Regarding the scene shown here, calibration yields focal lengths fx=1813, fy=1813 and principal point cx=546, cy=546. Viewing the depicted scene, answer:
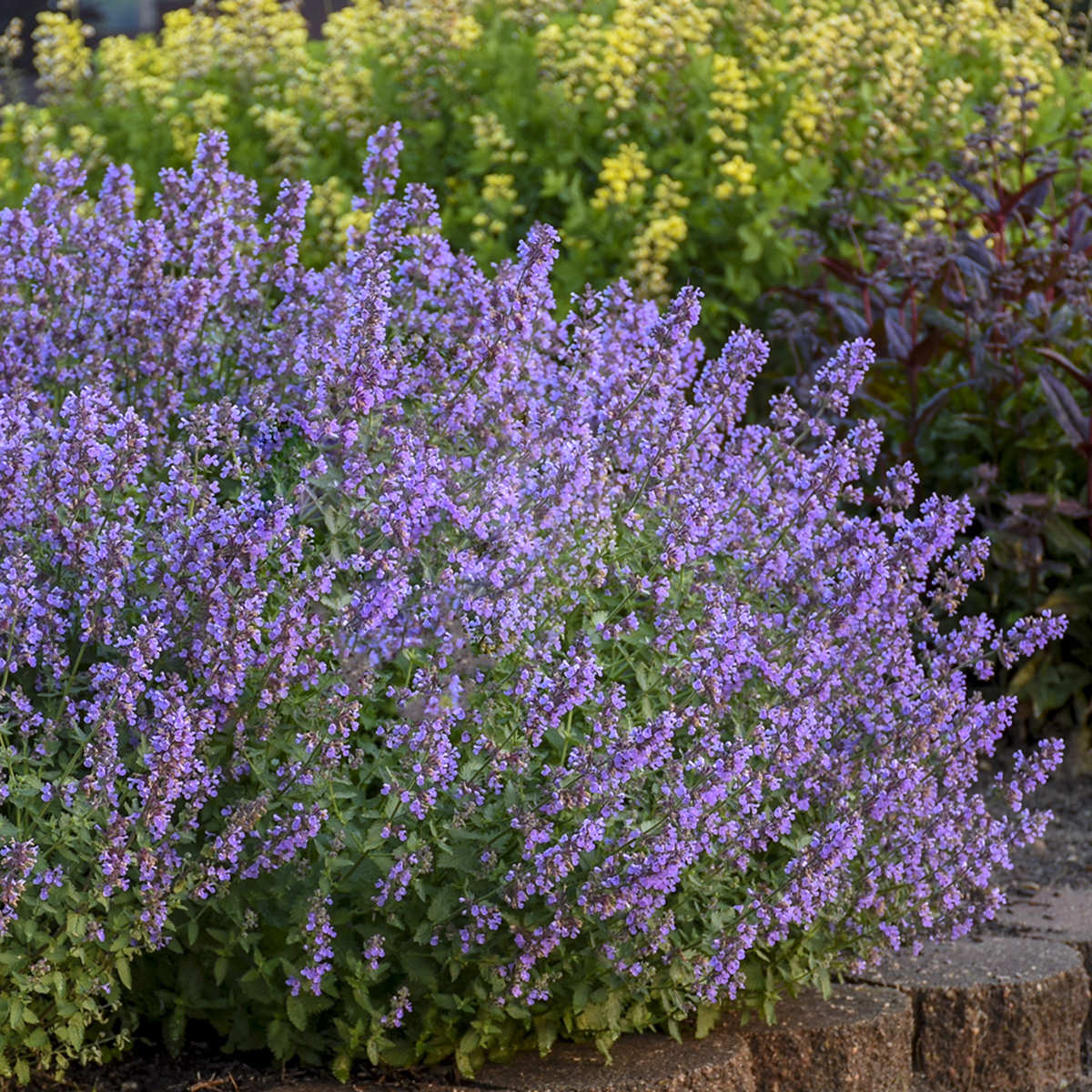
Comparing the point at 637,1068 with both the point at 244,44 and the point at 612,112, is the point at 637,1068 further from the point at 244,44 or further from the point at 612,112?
the point at 244,44

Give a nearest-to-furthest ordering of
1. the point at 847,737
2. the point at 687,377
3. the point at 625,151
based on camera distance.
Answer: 1. the point at 847,737
2. the point at 687,377
3. the point at 625,151

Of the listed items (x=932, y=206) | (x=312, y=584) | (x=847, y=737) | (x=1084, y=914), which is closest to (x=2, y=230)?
(x=312, y=584)

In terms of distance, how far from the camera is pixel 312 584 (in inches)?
110

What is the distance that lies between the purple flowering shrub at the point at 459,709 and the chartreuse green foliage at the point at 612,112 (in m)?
3.19

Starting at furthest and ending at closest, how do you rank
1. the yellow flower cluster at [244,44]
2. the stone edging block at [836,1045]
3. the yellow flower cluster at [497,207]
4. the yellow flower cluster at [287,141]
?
1. the yellow flower cluster at [244,44]
2. the yellow flower cluster at [287,141]
3. the yellow flower cluster at [497,207]
4. the stone edging block at [836,1045]

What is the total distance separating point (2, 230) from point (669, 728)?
1.95 meters

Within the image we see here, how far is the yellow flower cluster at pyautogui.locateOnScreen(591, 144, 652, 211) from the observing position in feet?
21.8

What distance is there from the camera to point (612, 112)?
6938 mm

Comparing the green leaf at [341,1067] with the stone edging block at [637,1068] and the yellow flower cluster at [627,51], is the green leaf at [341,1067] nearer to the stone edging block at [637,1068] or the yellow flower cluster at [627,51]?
the stone edging block at [637,1068]

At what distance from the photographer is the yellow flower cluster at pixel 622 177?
6641 mm

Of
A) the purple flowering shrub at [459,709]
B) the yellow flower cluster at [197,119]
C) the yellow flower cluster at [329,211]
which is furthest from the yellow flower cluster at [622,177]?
the purple flowering shrub at [459,709]

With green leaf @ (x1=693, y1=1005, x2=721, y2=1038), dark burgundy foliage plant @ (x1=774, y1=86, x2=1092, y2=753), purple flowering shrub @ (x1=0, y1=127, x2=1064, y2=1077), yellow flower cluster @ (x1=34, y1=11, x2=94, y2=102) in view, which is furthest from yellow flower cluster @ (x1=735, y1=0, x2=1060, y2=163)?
green leaf @ (x1=693, y1=1005, x2=721, y2=1038)

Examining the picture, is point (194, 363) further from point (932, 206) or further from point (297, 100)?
point (297, 100)

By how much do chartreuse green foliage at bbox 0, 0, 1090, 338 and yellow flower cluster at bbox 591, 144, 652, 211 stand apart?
12mm
